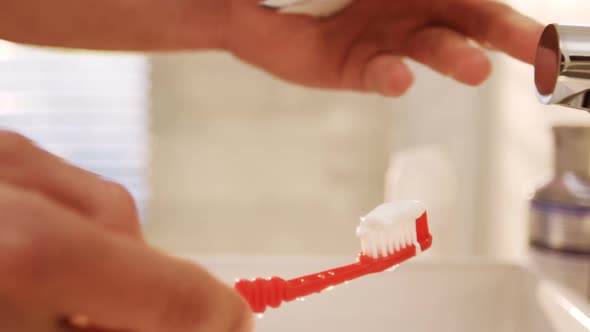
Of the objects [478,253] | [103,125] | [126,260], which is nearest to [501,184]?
[478,253]

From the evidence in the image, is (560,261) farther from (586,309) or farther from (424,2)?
(424,2)

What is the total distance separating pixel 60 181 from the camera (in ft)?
0.51

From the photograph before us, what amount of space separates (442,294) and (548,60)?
0.68 feet

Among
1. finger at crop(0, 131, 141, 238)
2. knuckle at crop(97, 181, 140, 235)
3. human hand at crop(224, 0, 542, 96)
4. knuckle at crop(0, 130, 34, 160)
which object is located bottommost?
knuckle at crop(97, 181, 140, 235)

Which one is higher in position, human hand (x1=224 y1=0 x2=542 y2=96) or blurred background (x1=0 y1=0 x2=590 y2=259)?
human hand (x1=224 y1=0 x2=542 y2=96)

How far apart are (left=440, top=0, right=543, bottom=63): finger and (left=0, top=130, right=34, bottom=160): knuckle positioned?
0.25 metres

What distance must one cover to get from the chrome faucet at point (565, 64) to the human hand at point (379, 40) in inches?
1.8

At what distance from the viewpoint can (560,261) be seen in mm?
410

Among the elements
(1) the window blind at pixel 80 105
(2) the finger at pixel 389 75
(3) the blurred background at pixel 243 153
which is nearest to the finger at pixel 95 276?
(2) the finger at pixel 389 75

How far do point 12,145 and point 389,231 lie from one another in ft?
0.54

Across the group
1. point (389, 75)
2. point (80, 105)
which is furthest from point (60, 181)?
point (80, 105)

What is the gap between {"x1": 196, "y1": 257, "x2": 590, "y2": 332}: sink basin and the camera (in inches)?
15.3

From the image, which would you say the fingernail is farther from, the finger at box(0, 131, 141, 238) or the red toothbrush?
the finger at box(0, 131, 141, 238)

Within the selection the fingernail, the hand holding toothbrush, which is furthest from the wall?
the fingernail
